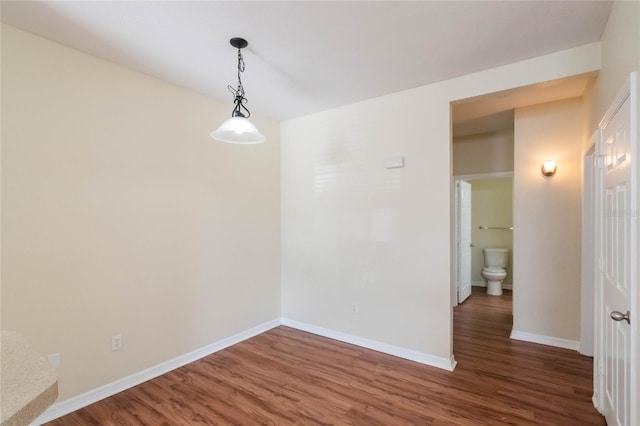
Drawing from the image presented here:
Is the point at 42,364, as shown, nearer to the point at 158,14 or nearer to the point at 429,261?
the point at 158,14

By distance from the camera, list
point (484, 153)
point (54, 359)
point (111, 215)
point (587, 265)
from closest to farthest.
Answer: point (54, 359) < point (111, 215) < point (587, 265) < point (484, 153)

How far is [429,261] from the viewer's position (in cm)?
304

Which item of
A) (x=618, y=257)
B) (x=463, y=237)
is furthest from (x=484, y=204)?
(x=618, y=257)

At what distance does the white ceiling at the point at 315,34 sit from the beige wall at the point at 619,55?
16 cm

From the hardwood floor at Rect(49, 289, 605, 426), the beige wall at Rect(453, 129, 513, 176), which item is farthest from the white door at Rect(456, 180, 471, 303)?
the hardwood floor at Rect(49, 289, 605, 426)

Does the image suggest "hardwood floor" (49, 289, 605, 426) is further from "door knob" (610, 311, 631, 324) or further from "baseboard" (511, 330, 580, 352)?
"door knob" (610, 311, 631, 324)

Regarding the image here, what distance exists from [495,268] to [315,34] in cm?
534

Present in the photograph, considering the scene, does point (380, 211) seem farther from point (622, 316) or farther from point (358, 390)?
point (622, 316)

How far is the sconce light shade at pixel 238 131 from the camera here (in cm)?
209

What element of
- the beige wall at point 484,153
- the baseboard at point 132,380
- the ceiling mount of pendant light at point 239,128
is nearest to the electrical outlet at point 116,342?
the baseboard at point 132,380

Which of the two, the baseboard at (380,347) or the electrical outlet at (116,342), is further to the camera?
the baseboard at (380,347)

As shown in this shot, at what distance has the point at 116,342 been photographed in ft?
8.44

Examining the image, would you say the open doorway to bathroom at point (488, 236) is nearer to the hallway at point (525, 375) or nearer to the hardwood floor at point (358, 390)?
the hallway at point (525, 375)

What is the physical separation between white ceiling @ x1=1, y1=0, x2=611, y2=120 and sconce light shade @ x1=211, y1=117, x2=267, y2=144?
0.64 metres
